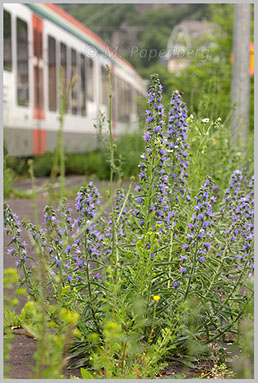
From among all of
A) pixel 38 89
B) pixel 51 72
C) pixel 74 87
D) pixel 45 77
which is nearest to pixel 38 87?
pixel 38 89

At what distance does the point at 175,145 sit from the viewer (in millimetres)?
3193

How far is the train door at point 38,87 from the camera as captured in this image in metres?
11.7

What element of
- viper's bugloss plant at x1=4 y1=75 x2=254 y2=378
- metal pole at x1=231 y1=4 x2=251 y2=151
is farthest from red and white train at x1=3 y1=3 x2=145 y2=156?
viper's bugloss plant at x1=4 y1=75 x2=254 y2=378

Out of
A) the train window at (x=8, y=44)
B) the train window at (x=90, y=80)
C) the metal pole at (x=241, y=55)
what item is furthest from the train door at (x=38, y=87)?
the metal pole at (x=241, y=55)

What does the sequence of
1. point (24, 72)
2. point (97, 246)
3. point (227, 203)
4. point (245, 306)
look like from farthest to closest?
point (24, 72)
point (227, 203)
point (97, 246)
point (245, 306)

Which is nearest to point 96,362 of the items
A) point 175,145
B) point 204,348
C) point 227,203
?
point 204,348

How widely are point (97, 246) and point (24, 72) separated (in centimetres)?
892

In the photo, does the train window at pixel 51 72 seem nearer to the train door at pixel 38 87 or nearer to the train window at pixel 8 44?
the train door at pixel 38 87

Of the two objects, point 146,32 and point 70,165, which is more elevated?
point 146,32

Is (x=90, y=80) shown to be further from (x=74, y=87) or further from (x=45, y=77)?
(x=45, y=77)

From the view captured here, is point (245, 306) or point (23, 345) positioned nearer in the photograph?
point (245, 306)

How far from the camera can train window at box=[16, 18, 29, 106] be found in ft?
35.7

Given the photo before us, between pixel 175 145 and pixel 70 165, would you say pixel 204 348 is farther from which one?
pixel 70 165

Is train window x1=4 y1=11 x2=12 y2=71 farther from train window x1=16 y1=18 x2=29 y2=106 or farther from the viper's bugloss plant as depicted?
the viper's bugloss plant
